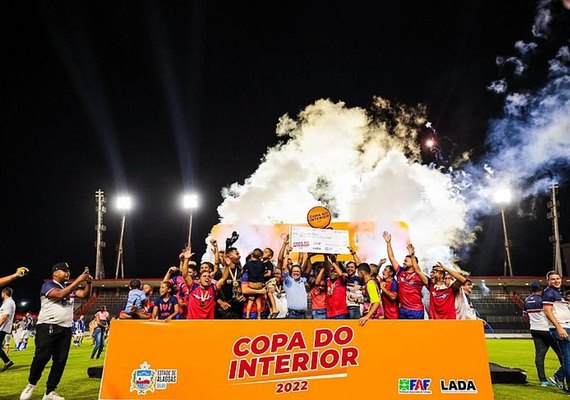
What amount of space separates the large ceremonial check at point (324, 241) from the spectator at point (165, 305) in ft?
10.1

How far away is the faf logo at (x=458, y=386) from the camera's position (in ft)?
20.0

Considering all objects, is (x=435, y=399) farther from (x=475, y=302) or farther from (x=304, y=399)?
(x=475, y=302)

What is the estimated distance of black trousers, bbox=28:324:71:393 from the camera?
7262 mm

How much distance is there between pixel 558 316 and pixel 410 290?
120 inches

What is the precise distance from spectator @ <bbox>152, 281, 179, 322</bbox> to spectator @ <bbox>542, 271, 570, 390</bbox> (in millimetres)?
7487

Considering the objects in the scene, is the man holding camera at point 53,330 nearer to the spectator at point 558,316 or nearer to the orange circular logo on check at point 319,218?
the orange circular logo on check at point 319,218

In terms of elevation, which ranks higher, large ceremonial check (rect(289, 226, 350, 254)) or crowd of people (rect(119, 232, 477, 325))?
large ceremonial check (rect(289, 226, 350, 254))

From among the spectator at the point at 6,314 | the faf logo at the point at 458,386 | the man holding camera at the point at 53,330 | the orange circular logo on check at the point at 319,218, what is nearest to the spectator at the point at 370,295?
the faf logo at the point at 458,386

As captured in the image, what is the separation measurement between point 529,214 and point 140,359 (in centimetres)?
7967

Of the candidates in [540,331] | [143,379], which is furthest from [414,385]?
[540,331]

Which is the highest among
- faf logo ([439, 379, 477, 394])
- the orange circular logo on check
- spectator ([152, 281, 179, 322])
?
the orange circular logo on check

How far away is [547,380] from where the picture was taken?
9.26 m

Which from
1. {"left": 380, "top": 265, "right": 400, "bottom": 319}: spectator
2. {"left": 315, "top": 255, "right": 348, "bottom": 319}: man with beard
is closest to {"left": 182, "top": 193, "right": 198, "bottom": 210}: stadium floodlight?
{"left": 315, "top": 255, "right": 348, "bottom": 319}: man with beard

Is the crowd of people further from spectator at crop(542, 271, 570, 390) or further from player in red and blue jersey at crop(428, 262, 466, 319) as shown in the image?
spectator at crop(542, 271, 570, 390)
